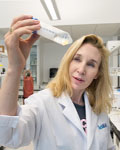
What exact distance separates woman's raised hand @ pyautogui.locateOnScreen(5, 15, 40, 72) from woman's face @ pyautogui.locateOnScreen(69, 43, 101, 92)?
470 mm

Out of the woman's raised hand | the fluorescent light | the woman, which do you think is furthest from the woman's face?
the fluorescent light

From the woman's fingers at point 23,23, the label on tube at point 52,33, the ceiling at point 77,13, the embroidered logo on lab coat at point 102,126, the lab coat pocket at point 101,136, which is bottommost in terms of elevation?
the lab coat pocket at point 101,136

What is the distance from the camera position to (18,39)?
1.74 feet

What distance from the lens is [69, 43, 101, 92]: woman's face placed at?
3.11 ft

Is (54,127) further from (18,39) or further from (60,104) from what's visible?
(18,39)

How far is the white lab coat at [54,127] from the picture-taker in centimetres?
71

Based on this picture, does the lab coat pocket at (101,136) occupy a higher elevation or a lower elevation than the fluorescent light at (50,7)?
lower

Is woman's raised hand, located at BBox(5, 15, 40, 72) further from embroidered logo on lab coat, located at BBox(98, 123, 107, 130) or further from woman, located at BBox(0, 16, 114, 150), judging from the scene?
embroidered logo on lab coat, located at BBox(98, 123, 107, 130)

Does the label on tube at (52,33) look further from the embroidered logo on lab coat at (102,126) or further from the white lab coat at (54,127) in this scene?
the embroidered logo on lab coat at (102,126)

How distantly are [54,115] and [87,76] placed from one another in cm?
37

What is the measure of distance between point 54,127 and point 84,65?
481mm

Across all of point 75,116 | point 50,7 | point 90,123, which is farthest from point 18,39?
point 50,7

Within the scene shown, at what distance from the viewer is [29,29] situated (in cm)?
54

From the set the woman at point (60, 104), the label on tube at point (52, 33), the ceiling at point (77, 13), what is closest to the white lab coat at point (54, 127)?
the woman at point (60, 104)
